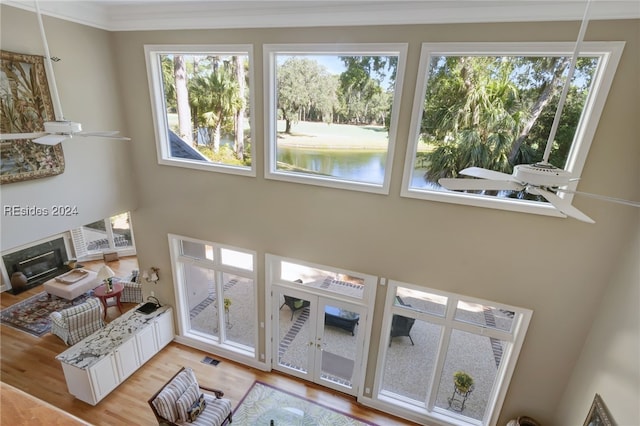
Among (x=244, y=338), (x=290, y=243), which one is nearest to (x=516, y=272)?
(x=290, y=243)

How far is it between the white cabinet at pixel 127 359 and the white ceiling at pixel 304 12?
16.9 feet

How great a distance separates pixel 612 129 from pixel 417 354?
3.96m

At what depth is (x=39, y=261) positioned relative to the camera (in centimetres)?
938

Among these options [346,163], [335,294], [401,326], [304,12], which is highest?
[304,12]

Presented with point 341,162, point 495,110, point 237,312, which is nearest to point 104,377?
point 237,312

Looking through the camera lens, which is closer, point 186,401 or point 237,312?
point 186,401

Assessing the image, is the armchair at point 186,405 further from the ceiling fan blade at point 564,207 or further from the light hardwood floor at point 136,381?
the ceiling fan blade at point 564,207

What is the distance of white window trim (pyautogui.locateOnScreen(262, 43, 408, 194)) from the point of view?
3812mm

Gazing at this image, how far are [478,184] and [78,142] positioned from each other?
5.41 metres

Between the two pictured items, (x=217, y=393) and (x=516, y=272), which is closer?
(x=516, y=272)

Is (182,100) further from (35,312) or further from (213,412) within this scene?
(35,312)

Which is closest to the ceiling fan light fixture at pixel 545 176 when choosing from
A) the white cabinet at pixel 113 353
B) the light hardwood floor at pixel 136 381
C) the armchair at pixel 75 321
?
the light hardwood floor at pixel 136 381

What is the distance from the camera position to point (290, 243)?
5008 mm

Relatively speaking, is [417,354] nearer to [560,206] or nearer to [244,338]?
[244,338]
